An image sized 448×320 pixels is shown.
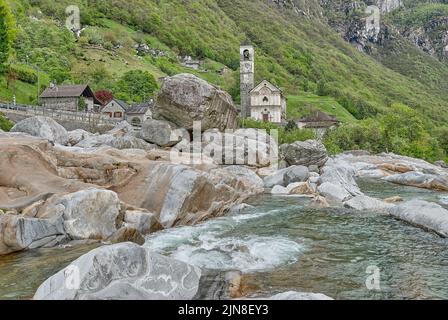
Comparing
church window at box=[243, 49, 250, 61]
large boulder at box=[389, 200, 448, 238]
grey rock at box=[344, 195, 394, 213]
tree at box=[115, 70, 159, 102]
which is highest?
church window at box=[243, 49, 250, 61]

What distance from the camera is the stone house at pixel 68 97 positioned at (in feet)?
286

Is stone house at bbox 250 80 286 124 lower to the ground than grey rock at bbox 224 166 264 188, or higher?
higher

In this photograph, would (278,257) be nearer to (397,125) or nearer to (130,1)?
(397,125)

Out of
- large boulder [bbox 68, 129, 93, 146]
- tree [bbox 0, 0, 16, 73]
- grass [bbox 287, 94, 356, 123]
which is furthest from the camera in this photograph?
grass [bbox 287, 94, 356, 123]

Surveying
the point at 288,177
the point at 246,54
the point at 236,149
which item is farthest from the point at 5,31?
the point at 246,54

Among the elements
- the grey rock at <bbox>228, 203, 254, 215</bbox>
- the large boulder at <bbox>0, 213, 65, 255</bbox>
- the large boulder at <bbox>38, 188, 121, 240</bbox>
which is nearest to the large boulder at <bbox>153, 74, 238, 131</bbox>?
the grey rock at <bbox>228, 203, 254, 215</bbox>

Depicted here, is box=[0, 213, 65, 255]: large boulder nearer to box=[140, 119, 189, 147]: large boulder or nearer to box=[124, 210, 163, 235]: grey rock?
box=[124, 210, 163, 235]: grey rock

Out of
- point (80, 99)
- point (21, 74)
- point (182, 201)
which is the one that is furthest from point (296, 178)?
point (21, 74)

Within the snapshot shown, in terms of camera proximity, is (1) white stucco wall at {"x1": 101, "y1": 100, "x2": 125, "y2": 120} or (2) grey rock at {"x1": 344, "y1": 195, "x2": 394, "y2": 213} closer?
(2) grey rock at {"x1": 344, "y1": 195, "x2": 394, "y2": 213}

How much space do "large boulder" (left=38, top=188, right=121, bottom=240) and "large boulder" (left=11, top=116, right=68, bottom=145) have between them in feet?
70.0

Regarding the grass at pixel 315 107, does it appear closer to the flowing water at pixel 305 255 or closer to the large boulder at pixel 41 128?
the large boulder at pixel 41 128

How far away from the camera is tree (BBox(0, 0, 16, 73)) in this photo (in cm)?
5891

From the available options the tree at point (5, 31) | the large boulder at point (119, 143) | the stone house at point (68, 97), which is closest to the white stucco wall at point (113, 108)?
the stone house at point (68, 97)

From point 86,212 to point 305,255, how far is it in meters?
8.43
